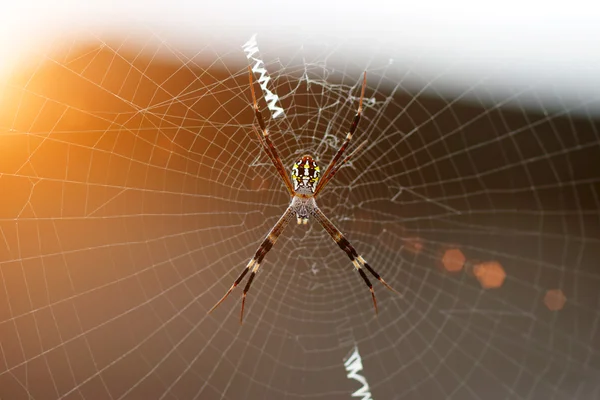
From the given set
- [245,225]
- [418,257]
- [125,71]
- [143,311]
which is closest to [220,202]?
[245,225]

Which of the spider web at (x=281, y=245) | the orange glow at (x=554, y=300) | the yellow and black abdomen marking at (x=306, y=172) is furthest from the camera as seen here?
the orange glow at (x=554, y=300)

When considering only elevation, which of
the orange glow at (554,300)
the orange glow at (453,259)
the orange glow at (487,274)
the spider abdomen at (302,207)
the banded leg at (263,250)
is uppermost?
the spider abdomen at (302,207)

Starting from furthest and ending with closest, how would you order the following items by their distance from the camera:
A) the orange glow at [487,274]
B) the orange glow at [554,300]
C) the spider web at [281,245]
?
the orange glow at [554,300] → the orange glow at [487,274] → the spider web at [281,245]

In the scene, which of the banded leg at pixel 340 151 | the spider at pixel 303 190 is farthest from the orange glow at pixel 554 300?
the banded leg at pixel 340 151

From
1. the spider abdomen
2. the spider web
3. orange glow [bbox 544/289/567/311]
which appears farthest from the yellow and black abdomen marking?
orange glow [bbox 544/289/567/311]

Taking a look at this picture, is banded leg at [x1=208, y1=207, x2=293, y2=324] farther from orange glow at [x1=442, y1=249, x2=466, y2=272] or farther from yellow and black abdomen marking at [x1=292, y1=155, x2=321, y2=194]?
orange glow at [x1=442, y1=249, x2=466, y2=272]

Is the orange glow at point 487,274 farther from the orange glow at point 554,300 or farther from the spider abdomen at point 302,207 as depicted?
the spider abdomen at point 302,207

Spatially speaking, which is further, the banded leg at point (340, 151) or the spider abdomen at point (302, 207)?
the spider abdomen at point (302, 207)
